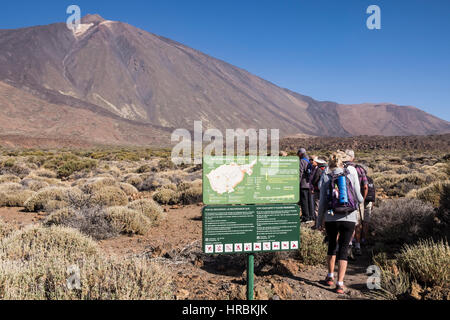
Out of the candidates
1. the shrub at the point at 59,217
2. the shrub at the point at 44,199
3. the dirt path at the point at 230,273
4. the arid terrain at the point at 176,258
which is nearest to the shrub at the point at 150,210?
the arid terrain at the point at 176,258

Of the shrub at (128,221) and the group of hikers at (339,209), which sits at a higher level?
the group of hikers at (339,209)

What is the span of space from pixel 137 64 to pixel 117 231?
195 m

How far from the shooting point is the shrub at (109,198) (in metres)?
10.1

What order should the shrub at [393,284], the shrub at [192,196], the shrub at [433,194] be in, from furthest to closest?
the shrub at [192,196], the shrub at [433,194], the shrub at [393,284]

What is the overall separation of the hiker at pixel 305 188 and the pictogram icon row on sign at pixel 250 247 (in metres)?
3.83

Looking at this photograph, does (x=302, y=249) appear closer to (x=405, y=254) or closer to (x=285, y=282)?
(x=285, y=282)

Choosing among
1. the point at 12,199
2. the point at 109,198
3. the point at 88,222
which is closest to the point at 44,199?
the point at 12,199

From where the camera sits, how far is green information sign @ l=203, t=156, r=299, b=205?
3652 millimetres

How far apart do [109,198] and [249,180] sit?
761 cm

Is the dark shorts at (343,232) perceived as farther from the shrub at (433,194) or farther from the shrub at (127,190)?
the shrub at (127,190)

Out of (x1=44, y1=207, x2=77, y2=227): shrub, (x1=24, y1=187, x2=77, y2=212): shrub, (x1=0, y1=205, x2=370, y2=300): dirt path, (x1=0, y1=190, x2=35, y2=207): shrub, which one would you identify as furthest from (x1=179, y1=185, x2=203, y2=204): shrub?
(x1=0, y1=190, x2=35, y2=207): shrub

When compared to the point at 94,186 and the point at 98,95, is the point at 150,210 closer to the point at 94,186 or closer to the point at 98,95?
the point at 94,186
